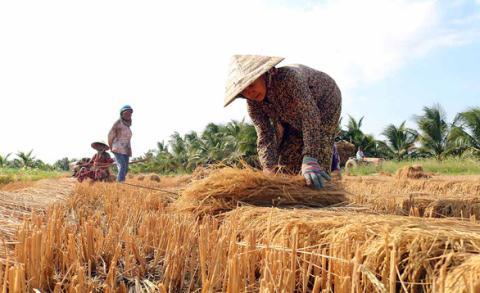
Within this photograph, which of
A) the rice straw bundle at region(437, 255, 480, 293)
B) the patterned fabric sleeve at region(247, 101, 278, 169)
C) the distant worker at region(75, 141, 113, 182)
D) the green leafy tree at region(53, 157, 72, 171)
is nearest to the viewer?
the rice straw bundle at region(437, 255, 480, 293)

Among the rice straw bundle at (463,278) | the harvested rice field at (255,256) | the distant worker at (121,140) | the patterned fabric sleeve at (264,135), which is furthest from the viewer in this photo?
the distant worker at (121,140)

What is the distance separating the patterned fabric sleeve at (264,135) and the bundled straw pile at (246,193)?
0.77 m

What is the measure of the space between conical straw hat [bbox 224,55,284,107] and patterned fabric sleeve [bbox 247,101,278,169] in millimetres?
343

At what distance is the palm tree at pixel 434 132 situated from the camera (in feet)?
68.6

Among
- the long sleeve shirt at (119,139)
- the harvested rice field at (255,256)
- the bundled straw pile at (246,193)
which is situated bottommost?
the harvested rice field at (255,256)

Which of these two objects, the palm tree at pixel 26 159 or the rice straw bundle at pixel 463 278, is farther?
the palm tree at pixel 26 159

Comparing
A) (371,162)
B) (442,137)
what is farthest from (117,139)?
(442,137)

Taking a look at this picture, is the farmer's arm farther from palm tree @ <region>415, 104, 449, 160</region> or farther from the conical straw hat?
palm tree @ <region>415, 104, 449, 160</region>

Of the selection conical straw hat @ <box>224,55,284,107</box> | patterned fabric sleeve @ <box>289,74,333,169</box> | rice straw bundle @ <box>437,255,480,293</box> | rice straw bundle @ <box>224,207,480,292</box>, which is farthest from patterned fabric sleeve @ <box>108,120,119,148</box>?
rice straw bundle @ <box>437,255,480,293</box>

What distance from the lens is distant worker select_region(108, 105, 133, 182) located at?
636 centimetres

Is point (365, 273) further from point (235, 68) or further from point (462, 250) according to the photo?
point (235, 68)

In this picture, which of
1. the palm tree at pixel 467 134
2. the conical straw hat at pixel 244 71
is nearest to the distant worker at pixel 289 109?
the conical straw hat at pixel 244 71

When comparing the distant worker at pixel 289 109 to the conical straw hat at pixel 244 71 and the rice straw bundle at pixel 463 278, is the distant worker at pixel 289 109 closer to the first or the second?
the conical straw hat at pixel 244 71

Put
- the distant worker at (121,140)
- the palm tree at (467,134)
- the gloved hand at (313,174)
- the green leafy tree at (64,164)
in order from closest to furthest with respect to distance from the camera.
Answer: the gloved hand at (313,174) < the distant worker at (121,140) < the palm tree at (467,134) < the green leafy tree at (64,164)
